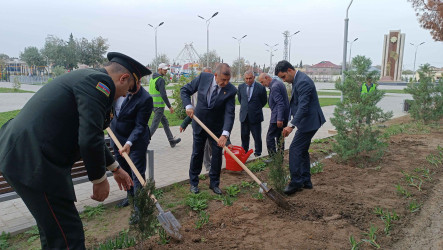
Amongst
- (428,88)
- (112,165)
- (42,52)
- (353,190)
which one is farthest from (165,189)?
(42,52)

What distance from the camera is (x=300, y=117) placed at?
14.4 feet

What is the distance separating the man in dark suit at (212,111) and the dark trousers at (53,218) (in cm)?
250

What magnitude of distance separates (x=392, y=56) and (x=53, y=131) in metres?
72.2

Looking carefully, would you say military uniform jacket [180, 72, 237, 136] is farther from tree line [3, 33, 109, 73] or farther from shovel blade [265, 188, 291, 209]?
tree line [3, 33, 109, 73]

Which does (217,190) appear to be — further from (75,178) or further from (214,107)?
(75,178)

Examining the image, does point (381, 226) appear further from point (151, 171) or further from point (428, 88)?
point (428, 88)

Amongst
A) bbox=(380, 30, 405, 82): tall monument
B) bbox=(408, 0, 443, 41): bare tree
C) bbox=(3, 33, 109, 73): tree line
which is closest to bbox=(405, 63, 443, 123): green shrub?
bbox=(408, 0, 443, 41): bare tree

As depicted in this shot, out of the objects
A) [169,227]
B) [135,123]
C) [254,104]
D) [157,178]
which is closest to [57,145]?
[169,227]

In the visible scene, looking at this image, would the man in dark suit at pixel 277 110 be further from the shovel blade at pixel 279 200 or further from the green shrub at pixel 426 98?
the green shrub at pixel 426 98

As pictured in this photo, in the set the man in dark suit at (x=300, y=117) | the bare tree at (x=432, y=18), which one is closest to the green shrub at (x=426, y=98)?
the bare tree at (x=432, y=18)

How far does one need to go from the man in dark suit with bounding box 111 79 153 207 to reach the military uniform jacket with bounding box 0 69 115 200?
1712 mm

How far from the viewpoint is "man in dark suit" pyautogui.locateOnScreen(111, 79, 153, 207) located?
3.82m

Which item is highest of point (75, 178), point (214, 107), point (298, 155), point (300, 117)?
point (214, 107)

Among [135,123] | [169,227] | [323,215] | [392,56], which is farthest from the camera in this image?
[392,56]
